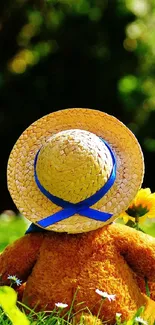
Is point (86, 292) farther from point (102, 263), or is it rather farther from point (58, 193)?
point (58, 193)

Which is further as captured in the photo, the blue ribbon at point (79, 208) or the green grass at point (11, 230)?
the green grass at point (11, 230)

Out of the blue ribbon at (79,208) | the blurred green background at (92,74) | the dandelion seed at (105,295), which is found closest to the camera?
the dandelion seed at (105,295)

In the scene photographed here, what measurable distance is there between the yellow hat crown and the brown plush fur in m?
0.15

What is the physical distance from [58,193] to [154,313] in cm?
47

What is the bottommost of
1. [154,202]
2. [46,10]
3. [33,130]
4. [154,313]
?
[154,313]

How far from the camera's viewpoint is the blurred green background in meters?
7.45

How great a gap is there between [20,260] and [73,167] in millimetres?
354

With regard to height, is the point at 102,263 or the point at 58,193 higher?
the point at 58,193

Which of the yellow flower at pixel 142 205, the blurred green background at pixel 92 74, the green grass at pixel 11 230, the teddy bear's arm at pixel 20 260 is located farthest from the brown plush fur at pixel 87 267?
the blurred green background at pixel 92 74

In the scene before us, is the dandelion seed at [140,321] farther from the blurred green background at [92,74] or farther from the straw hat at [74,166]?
the blurred green background at [92,74]

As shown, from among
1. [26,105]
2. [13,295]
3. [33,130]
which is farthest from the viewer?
[26,105]

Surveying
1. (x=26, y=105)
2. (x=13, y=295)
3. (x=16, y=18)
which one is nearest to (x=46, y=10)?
(x=16, y=18)

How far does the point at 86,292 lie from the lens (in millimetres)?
2531

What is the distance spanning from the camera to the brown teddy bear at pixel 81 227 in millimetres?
2545
